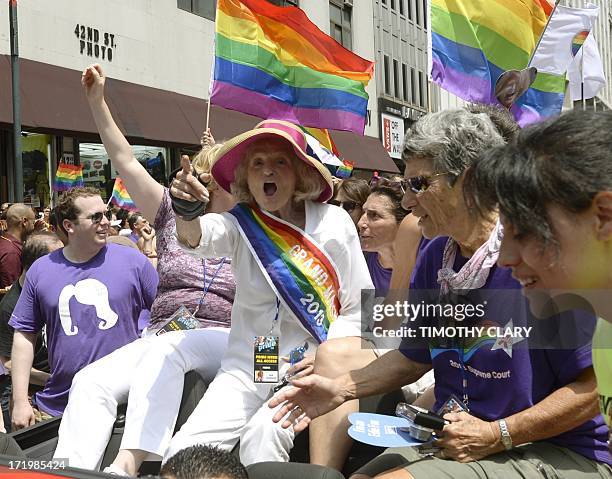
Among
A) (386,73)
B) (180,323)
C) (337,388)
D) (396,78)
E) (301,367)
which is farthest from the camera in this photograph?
(396,78)

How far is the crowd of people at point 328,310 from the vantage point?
5.65 feet

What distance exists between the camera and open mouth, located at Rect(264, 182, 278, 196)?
12.3 feet

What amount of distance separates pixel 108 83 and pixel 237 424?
13.8 meters

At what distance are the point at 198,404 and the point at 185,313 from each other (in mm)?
562

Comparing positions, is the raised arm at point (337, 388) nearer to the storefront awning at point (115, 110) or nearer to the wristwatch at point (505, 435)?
the wristwatch at point (505, 435)

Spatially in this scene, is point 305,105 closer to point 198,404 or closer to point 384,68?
point 198,404

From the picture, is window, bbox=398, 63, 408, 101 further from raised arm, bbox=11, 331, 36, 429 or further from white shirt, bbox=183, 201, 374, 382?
white shirt, bbox=183, 201, 374, 382

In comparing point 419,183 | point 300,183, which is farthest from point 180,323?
point 419,183

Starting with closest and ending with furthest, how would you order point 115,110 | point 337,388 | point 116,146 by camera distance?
1. point 337,388
2. point 116,146
3. point 115,110

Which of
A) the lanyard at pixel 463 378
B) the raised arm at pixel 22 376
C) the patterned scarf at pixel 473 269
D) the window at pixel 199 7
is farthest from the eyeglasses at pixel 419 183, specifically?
the window at pixel 199 7

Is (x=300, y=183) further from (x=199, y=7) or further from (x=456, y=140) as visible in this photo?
(x=199, y=7)

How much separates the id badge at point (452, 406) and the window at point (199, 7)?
59.1ft

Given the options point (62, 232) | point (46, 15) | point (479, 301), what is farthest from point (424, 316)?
point (46, 15)

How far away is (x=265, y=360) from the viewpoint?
3.45m
